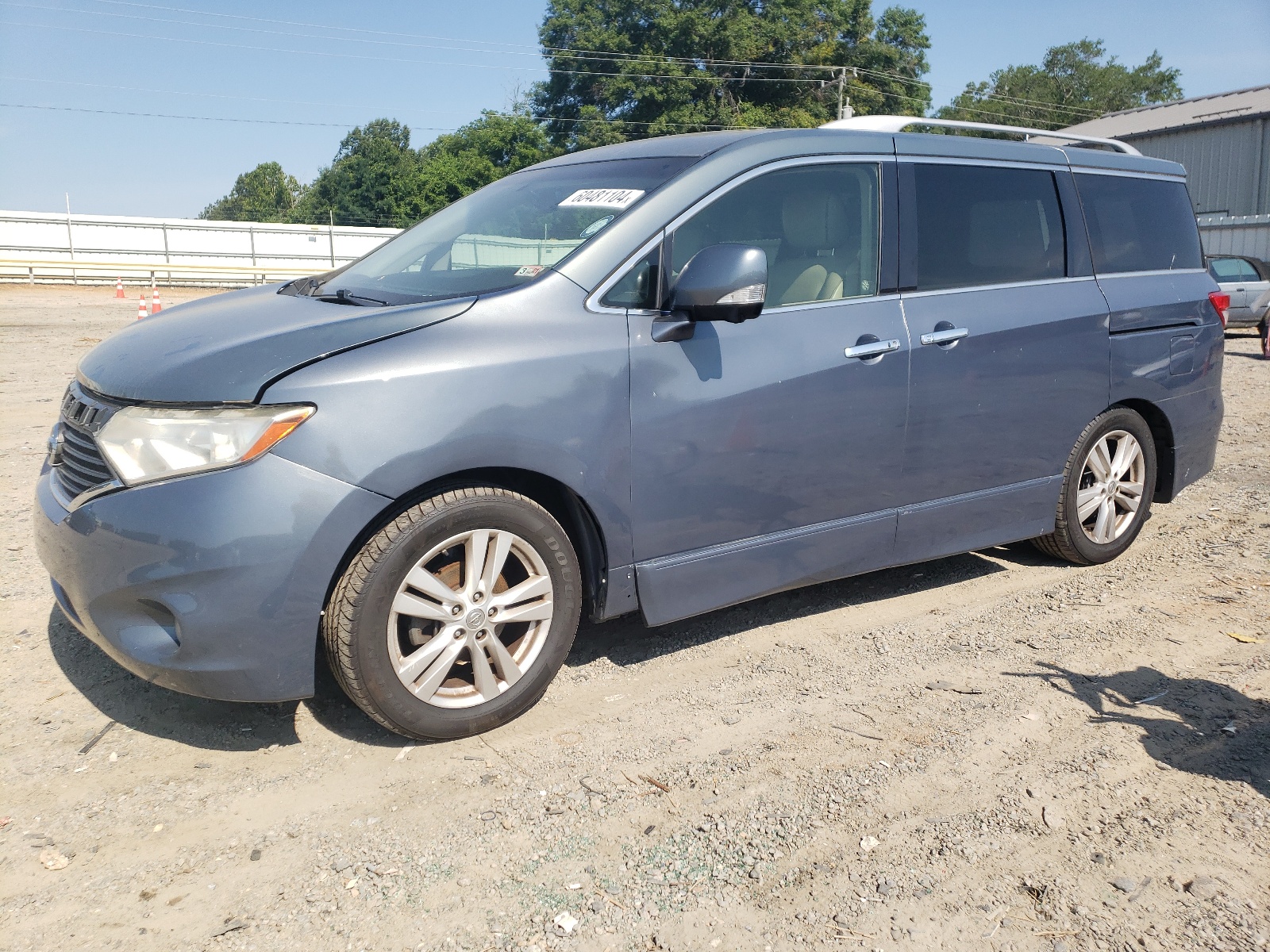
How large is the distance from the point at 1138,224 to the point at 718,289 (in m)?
3.01

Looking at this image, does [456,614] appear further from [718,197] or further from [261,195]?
[261,195]

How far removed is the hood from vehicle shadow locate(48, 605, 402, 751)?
978 mm

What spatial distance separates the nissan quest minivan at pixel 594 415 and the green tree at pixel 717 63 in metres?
53.1

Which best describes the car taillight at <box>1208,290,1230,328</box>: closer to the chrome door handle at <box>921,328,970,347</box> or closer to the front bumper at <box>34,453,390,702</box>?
the chrome door handle at <box>921,328,970,347</box>

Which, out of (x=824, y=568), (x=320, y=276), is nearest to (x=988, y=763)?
(x=824, y=568)

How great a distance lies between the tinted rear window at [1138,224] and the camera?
501 cm

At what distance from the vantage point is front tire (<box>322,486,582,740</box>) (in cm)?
305

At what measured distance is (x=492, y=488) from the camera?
3242 millimetres

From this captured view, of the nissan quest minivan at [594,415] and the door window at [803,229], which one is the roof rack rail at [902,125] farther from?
the door window at [803,229]

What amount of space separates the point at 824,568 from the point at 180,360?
242 cm

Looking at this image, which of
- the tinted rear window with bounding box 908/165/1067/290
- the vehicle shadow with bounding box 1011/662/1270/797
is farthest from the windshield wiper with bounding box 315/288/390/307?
the vehicle shadow with bounding box 1011/662/1270/797

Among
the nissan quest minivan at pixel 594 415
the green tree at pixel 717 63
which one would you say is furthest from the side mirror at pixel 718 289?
the green tree at pixel 717 63

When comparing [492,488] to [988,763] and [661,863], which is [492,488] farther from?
[988,763]

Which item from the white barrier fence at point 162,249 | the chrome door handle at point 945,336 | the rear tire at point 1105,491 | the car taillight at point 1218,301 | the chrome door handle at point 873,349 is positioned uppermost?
the white barrier fence at point 162,249
